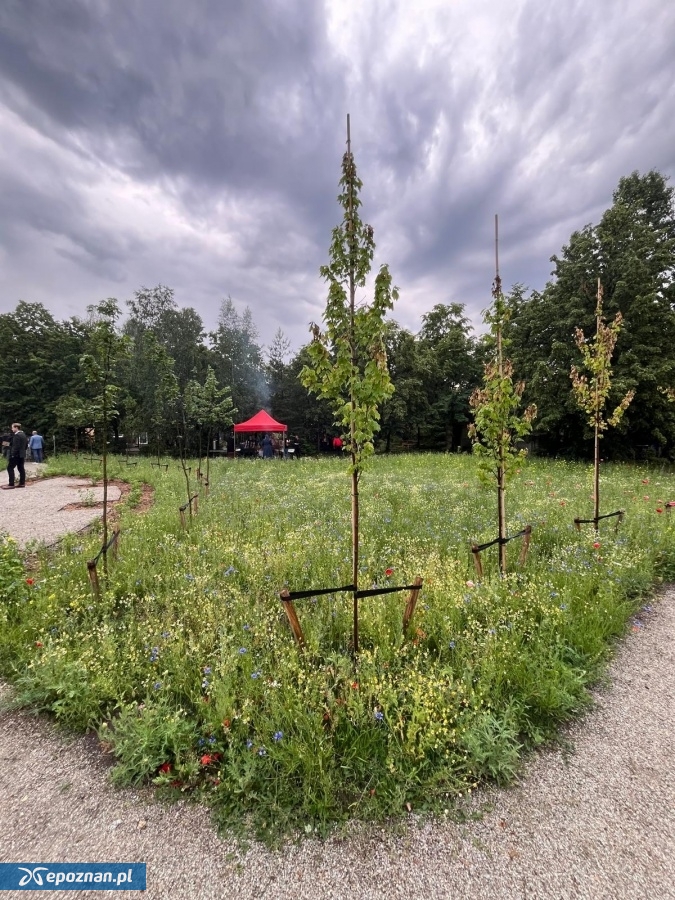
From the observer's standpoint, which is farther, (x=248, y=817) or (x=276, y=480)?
(x=276, y=480)

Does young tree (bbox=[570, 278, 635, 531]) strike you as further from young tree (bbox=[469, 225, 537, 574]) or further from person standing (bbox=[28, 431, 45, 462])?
person standing (bbox=[28, 431, 45, 462])

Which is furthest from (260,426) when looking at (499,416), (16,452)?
(499,416)

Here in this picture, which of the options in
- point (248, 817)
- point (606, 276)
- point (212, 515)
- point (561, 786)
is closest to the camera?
point (248, 817)

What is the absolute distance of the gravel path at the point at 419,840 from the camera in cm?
158

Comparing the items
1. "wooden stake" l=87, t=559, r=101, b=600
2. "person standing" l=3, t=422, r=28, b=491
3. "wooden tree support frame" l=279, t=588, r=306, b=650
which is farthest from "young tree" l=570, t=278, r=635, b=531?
"person standing" l=3, t=422, r=28, b=491

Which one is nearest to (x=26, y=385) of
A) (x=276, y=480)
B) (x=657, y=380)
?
(x=276, y=480)

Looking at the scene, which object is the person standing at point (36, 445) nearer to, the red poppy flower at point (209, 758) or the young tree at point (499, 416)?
the red poppy flower at point (209, 758)

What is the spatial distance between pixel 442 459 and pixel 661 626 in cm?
1335

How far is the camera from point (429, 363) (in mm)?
27234

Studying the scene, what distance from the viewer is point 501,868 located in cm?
165

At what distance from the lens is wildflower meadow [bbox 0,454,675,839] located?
2.05 meters

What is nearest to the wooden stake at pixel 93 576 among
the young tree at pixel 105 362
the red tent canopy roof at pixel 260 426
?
the young tree at pixel 105 362

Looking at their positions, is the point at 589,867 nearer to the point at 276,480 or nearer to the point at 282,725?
the point at 282,725

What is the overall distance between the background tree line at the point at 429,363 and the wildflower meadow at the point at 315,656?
2.59m
